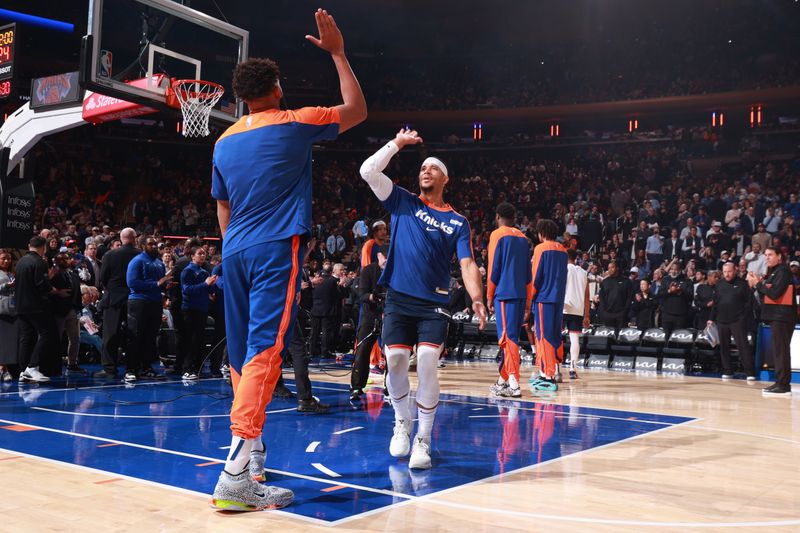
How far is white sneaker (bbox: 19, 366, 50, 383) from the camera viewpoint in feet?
30.3

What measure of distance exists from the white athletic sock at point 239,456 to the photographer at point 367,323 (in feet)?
14.0

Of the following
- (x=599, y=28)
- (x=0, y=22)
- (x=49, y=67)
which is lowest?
(x=49, y=67)

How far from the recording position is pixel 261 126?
3.95 meters

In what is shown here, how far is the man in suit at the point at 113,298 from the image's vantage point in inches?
397

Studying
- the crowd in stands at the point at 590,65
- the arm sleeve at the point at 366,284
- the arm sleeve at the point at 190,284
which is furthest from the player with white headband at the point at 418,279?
the crowd in stands at the point at 590,65

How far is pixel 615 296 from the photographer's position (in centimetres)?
1504

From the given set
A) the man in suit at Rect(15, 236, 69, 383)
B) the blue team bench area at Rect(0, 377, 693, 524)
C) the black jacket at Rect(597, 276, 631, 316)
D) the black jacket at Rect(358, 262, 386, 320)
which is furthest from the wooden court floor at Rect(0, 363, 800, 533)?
the black jacket at Rect(597, 276, 631, 316)

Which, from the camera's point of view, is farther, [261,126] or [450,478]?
[450,478]

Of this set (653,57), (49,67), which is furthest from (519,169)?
(49,67)

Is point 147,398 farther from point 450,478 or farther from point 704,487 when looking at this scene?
point 704,487

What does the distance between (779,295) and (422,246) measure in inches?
277

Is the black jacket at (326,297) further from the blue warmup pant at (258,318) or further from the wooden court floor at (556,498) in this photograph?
the blue warmup pant at (258,318)

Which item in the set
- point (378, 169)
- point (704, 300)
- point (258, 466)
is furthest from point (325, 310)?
point (258, 466)

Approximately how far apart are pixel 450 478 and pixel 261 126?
7.74ft
